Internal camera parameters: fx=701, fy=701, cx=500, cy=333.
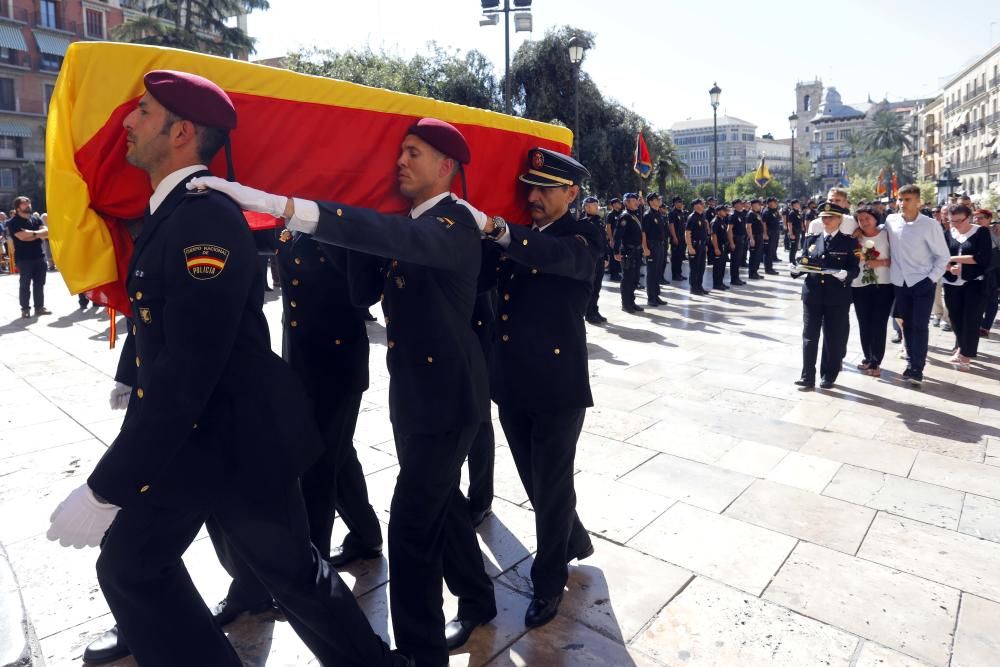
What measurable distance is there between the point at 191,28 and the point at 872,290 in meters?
28.2

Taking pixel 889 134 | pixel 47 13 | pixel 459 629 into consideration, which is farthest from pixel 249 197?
pixel 889 134

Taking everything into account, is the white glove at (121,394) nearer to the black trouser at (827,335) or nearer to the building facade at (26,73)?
the black trouser at (827,335)

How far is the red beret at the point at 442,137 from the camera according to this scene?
249cm

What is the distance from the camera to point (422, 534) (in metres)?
2.49

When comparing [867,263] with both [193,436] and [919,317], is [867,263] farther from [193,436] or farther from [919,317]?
[193,436]

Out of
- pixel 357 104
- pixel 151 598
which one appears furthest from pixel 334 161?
pixel 151 598

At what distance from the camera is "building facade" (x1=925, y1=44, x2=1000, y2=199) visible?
6141cm

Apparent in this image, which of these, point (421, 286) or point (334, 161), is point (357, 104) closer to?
point (334, 161)

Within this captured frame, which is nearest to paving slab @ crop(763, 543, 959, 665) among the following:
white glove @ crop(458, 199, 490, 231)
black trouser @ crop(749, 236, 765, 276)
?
white glove @ crop(458, 199, 490, 231)

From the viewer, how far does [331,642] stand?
2.18m

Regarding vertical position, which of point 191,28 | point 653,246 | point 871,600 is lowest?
point 871,600

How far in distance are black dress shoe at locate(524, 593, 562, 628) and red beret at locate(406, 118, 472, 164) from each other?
1.82m

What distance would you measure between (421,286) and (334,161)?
69 cm

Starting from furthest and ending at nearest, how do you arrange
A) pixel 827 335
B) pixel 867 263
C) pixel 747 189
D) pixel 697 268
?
pixel 747 189 < pixel 697 268 < pixel 867 263 < pixel 827 335
